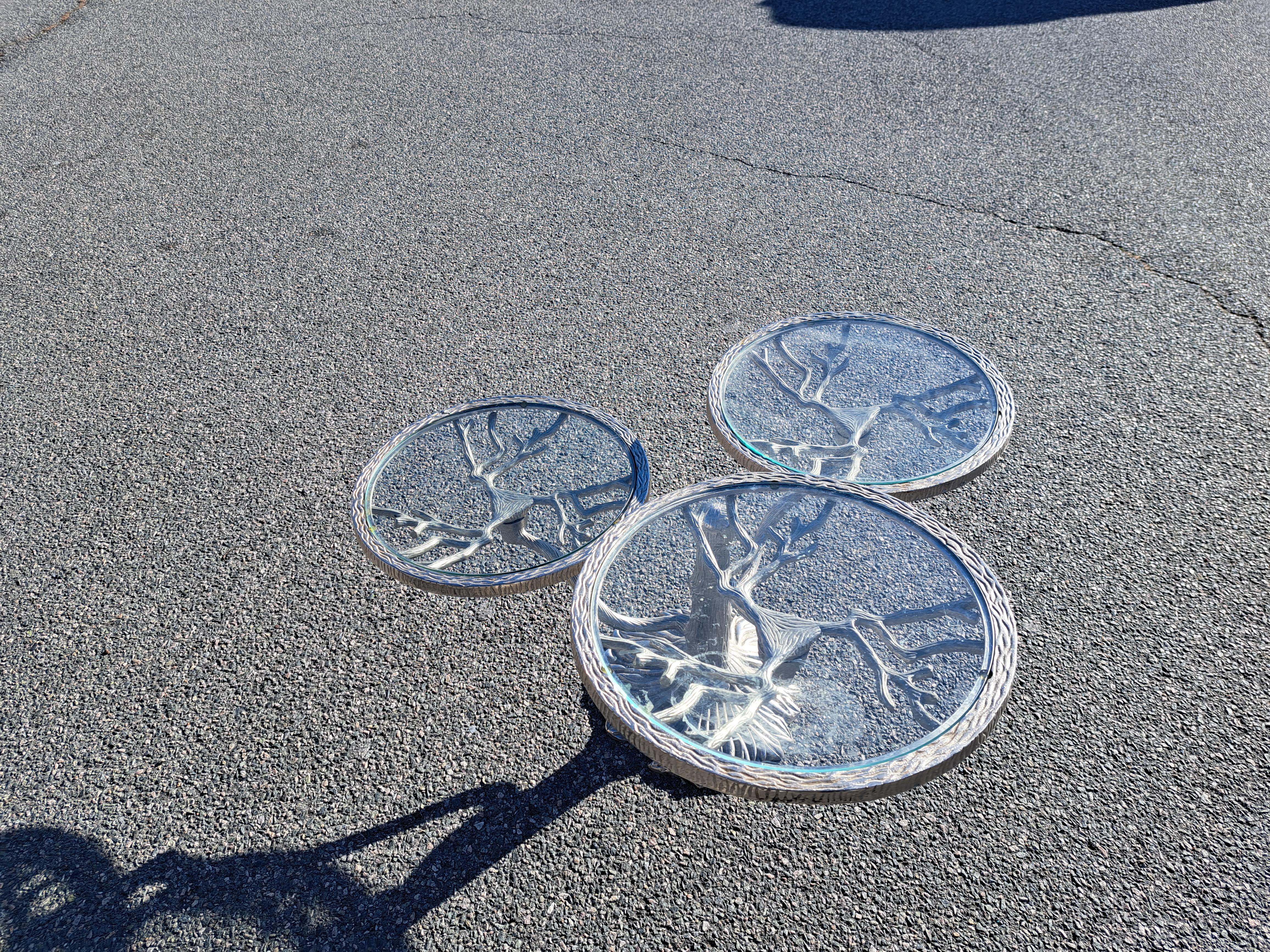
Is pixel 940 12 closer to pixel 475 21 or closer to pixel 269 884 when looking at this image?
pixel 475 21

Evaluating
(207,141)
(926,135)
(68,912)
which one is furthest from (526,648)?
(207,141)

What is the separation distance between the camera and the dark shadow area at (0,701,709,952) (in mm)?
1864

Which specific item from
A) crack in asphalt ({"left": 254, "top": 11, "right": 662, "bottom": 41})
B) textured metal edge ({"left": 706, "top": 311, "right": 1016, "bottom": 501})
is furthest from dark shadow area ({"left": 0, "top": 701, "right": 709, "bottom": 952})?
crack in asphalt ({"left": 254, "top": 11, "right": 662, "bottom": 41})

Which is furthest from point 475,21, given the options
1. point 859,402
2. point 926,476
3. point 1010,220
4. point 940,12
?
point 926,476

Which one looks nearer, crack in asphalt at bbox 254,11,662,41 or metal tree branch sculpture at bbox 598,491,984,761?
metal tree branch sculpture at bbox 598,491,984,761

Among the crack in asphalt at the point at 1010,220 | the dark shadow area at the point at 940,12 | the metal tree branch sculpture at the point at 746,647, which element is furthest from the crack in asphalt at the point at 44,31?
the metal tree branch sculpture at the point at 746,647

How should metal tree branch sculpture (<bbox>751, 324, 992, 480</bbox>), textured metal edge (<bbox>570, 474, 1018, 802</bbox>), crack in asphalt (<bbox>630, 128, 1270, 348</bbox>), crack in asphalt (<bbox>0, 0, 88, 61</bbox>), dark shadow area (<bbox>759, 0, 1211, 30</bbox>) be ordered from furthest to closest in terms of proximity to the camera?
crack in asphalt (<bbox>0, 0, 88, 61</bbox>)
dark shadow area (<bbox>759, 0, 1211, 30</bbox>)
crack in asphalt (<bbox>630, 128, 1270, 348</bbox>)
metal tree branch sculpture (<bbox>751, 324, 992, 480</bbox>)
textured metal edge (<bbox>570, 474, 1018, 802</bbox>)

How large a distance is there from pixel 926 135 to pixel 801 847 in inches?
153

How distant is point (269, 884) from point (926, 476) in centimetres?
172

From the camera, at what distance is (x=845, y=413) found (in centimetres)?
236

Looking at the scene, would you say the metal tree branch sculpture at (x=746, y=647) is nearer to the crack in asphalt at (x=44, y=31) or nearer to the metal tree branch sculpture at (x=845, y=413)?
the metal tree branch sculpture at (x=845, y=413)

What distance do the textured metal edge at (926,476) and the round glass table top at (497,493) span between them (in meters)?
0.24

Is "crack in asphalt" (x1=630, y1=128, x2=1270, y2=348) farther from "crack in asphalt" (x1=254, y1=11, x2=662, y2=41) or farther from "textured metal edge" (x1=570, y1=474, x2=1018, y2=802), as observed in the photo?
"textured metal edge" (x1=570, y1=474, x2=1018, y2=802)

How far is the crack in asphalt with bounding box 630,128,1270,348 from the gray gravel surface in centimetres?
2
